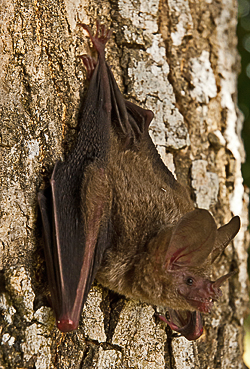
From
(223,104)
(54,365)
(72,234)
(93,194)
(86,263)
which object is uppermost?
(223,104)

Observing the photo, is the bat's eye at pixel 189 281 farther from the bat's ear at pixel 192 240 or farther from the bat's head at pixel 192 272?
the bat's ear at pixel 192 240

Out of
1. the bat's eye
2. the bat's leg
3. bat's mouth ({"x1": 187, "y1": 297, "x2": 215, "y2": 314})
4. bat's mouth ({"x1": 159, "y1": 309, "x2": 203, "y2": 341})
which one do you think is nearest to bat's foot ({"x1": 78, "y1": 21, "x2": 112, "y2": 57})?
the bat's leg

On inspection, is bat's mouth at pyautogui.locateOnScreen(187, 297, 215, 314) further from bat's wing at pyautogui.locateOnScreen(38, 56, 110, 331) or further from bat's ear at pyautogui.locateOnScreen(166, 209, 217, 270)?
bat's wing at pyautogui.locateOnScreen(38, 56, 110, 331)

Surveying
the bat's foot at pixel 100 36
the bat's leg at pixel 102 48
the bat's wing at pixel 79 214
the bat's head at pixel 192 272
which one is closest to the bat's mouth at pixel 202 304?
the bat's head at pixel 192 272

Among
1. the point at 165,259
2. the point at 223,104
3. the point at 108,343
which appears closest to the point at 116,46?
the point at 223,104

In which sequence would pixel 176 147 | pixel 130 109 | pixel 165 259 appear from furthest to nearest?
1. pixel 176 147
2. pixel 130 109
3. pixel 165 259

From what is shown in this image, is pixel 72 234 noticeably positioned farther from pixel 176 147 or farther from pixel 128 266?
pixel 176 147

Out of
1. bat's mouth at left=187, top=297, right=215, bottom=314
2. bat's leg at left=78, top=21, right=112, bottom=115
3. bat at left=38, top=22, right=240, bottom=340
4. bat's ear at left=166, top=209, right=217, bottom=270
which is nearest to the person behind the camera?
bat's ear at left=166, top=209, right=217, bottom=270

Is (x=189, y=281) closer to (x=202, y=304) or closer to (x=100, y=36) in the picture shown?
(x=202, y=304)
